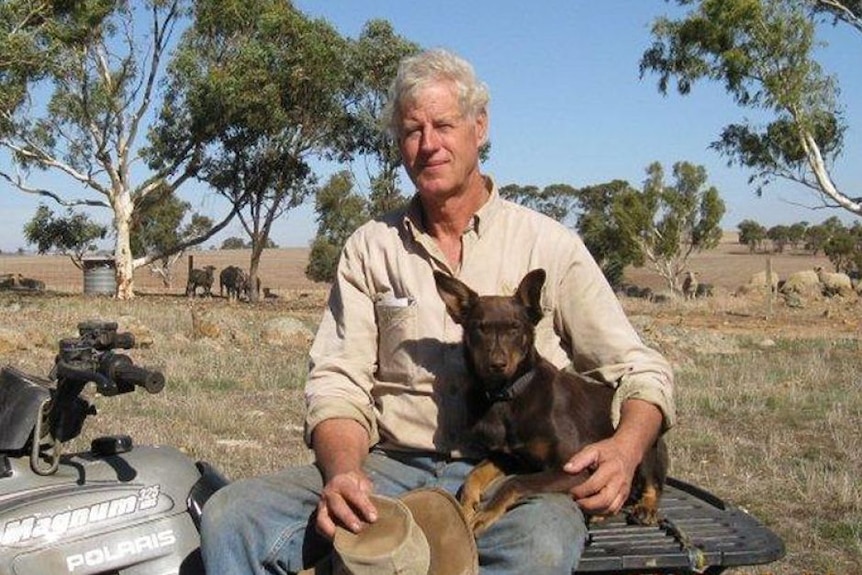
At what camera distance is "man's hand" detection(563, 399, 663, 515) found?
310 cm

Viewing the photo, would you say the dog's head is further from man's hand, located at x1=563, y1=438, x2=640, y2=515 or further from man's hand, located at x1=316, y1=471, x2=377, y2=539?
man's hand, located at x1=316, y1=471, x2=377, y2=539

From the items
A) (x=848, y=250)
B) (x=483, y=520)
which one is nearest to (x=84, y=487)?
(x=483, y=520)

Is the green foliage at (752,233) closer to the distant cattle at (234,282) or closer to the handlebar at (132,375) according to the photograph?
the distant cattle at (234,282)

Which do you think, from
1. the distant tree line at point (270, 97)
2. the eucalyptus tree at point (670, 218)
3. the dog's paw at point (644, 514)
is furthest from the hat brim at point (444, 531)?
the eucalyptus tree at point (670, 218)

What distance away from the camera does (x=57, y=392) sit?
287 centimetres

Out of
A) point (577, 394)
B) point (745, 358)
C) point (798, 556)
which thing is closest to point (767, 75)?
point (745, 358)

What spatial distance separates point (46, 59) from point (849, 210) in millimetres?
20019

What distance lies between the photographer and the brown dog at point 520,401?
334 cm

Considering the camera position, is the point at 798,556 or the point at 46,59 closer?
the point at 798,556

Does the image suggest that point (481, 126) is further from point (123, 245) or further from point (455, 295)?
point (123, 245)

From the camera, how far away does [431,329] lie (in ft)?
12.0

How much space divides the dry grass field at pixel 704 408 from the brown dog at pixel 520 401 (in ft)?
7.60

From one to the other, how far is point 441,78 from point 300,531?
5.08 feet

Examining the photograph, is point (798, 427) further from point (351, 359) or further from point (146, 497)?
point (146, 497)
